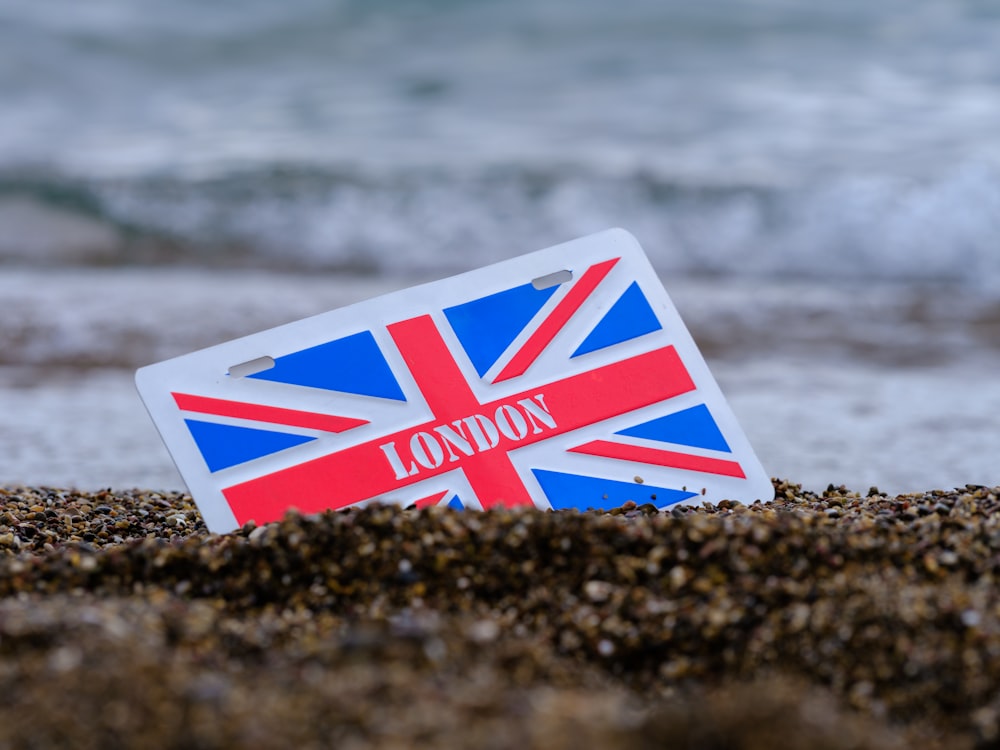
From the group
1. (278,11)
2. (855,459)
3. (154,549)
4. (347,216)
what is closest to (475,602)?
(154,549)

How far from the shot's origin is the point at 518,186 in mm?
7926

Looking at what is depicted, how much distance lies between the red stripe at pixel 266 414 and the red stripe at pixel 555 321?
0.34 meters

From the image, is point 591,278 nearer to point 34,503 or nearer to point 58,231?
point 34,503

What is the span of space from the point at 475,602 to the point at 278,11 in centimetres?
1020

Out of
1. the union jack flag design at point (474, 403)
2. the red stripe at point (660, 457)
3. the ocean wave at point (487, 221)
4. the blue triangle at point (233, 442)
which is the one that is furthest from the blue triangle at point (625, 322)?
the ocean wave at point (487, 221)

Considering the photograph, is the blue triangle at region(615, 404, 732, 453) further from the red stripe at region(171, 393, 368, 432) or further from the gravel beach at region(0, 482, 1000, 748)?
the red stripe at region(171, 393, 368, 432)

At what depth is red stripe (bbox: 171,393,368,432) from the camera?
1.99 m

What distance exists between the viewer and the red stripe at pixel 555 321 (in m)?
2.13

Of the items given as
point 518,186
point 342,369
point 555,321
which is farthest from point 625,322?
point 518,186

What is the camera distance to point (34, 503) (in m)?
2.43

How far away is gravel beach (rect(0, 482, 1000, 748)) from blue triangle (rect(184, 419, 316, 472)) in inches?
8.4

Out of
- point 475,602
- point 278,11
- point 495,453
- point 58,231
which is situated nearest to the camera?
point 475,602

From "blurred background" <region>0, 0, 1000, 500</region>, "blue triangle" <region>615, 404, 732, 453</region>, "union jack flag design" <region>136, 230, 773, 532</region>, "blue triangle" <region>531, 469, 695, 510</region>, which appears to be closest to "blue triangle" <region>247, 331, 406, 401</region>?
"union jack flag design" <region>136, 230, 773, 532</region>

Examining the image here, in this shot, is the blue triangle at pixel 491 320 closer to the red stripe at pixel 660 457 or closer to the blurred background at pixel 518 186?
the red stripe at pixel 660 457
